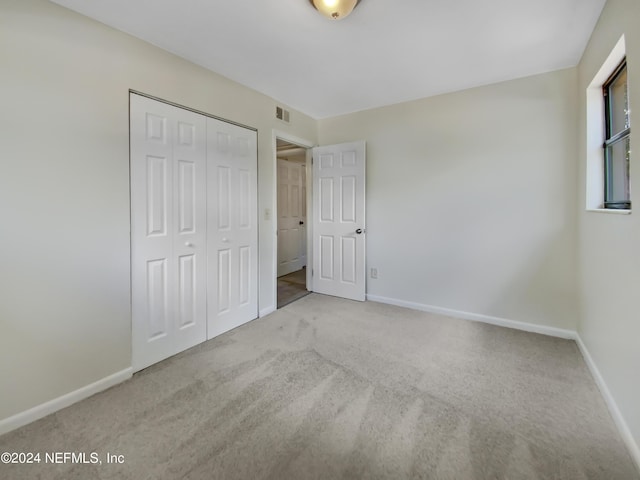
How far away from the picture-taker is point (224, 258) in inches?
108

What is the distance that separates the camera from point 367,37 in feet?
6.80

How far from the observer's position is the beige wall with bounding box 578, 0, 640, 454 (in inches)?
55.0

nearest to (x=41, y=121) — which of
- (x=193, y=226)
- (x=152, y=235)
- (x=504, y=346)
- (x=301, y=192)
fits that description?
(x=152, y=235)

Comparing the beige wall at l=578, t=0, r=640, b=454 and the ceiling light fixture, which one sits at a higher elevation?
the ceiling light fixture

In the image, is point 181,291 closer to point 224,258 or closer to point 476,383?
point 224,258

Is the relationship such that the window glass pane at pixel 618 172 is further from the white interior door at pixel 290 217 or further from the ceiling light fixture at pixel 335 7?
the white interior door at pixel 290 217

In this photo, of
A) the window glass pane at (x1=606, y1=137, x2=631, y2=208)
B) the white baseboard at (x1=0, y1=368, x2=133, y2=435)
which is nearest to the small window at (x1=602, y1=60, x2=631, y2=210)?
the window glass pane at (x1=606, y1=137, x2=631, y2=208)

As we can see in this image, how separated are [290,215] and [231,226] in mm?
2759

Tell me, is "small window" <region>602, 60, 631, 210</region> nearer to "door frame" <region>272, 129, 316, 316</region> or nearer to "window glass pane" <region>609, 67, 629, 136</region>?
"window glass pane" <region>609, 67, 629, 136</region>

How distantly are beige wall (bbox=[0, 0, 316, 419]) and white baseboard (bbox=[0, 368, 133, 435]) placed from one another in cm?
4

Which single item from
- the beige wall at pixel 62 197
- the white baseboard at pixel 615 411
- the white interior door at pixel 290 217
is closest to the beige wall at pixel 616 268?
the white baseboard at pixel 615 411

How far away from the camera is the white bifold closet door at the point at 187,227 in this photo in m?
2.10

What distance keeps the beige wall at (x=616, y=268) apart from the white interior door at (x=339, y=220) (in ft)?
6.85

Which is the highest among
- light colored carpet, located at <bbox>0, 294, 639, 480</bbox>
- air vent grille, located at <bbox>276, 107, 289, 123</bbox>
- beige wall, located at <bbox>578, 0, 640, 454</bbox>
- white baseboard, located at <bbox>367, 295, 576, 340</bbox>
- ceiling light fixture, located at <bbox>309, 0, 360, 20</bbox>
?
air vent grille, located at <bbox>276, 107, 289, 123</bbox>
